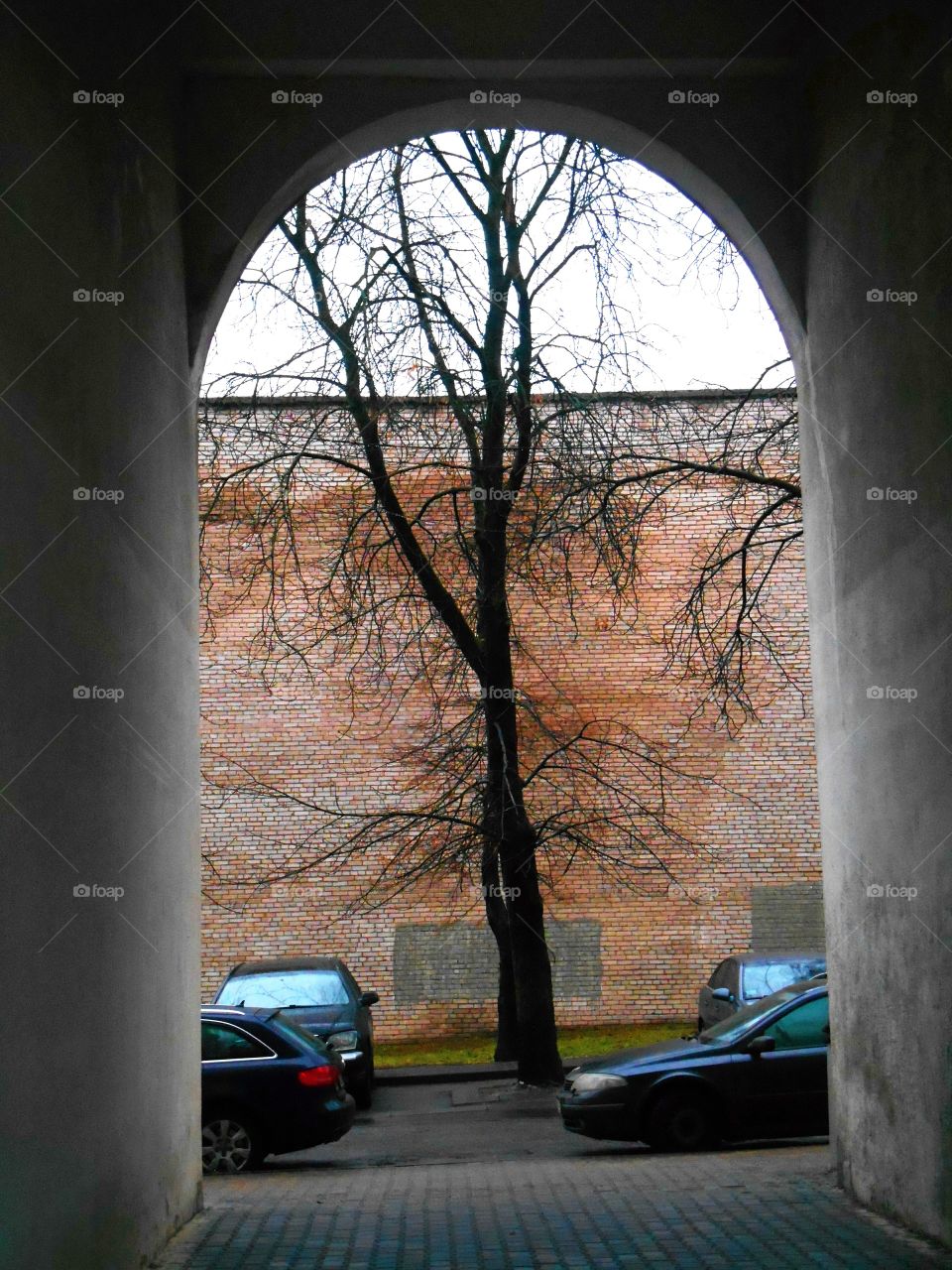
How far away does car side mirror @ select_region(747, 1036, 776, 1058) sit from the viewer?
469 inches

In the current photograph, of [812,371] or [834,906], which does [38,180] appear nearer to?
[812,371]

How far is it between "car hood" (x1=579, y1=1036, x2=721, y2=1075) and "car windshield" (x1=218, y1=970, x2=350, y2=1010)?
17.2ft

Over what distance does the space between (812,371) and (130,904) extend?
201 inches

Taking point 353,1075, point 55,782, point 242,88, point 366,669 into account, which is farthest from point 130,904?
point 366,669

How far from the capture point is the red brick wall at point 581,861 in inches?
842
